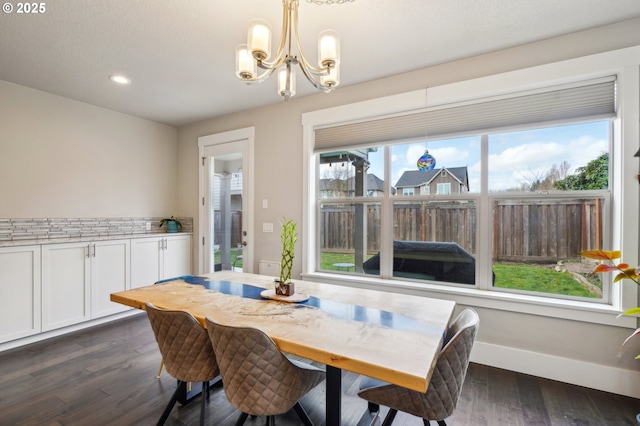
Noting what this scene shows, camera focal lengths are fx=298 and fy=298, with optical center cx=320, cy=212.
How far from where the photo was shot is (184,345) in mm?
1487

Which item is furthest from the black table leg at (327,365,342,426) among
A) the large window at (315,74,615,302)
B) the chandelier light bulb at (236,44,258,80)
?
the large window at (315,74,615,302)

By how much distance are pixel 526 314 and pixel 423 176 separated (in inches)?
56.3

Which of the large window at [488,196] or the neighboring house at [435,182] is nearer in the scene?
the large window at [488,196]

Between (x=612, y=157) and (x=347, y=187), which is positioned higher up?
(x=612, y=157)

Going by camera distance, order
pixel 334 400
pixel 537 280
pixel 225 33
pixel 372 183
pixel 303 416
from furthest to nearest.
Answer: pixel 372 183
pixel 537 280
pixel 225 33
pixel 303 416
pixel 334 400

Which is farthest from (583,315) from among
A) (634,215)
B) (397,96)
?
(397,96)

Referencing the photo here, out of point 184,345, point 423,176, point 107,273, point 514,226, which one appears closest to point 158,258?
point 107,273

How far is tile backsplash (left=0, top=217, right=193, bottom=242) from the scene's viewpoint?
307 cm

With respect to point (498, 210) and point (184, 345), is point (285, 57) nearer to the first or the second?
point (184, 345)

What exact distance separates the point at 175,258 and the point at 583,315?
442 cm

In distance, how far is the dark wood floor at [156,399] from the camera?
186 centimetres

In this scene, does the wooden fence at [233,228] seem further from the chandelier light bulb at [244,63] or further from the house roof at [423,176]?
the chandelier light bulb at [244,63]

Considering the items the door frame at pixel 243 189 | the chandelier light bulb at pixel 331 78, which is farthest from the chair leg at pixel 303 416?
the door frame at pixel 243 189

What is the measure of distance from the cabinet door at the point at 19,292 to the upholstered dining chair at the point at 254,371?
270 cm
